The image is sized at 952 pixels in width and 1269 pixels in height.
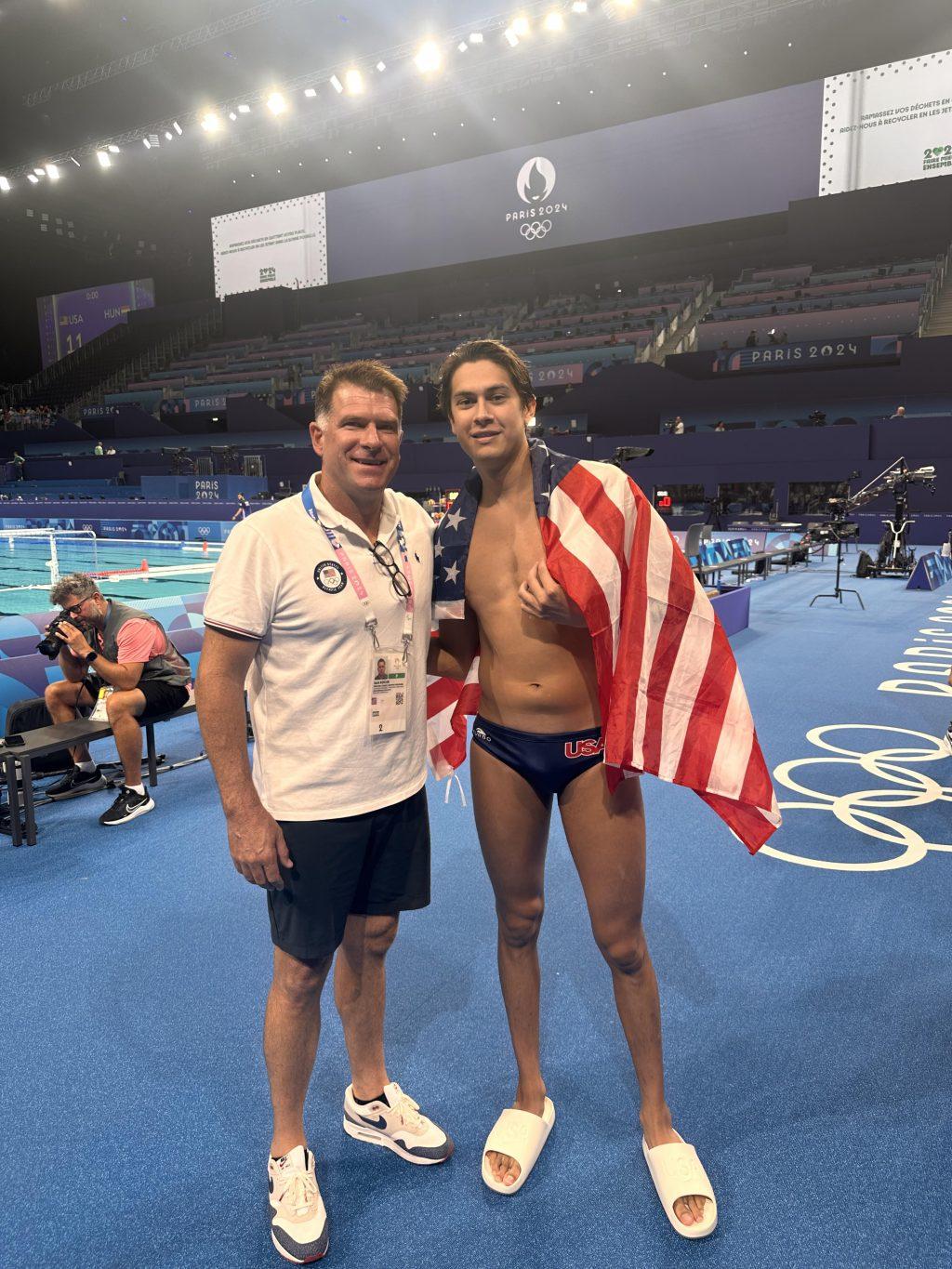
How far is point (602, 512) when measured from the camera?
5.49 feet

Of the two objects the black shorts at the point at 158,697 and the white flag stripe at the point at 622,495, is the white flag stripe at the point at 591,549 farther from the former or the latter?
the black shorts at the point at 158,697

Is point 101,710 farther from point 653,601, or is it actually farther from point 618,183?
point 618,183

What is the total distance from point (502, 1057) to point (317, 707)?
49.7 inches

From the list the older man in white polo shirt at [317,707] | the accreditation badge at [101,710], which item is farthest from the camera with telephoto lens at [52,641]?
the older man in white polo shirt at [317,707]

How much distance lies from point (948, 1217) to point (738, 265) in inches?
1161

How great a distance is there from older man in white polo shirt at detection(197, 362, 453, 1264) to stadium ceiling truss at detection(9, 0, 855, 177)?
900 inches

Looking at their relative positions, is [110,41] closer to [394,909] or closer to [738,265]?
[738,265]

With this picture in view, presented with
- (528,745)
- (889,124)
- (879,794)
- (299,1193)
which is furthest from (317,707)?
(889,124)

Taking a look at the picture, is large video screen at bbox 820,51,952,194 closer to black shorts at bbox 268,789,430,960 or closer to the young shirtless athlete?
the young shirtless athlete

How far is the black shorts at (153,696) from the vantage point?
4352 mm

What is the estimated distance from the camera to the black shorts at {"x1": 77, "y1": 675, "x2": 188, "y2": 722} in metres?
4.35

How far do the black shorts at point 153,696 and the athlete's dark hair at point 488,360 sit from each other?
10.5 feet

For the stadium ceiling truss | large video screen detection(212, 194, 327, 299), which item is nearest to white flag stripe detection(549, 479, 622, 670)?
the stadium ceiling truss

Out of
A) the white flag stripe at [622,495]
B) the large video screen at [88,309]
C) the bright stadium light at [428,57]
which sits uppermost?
the bright stadium light at [428,57]
